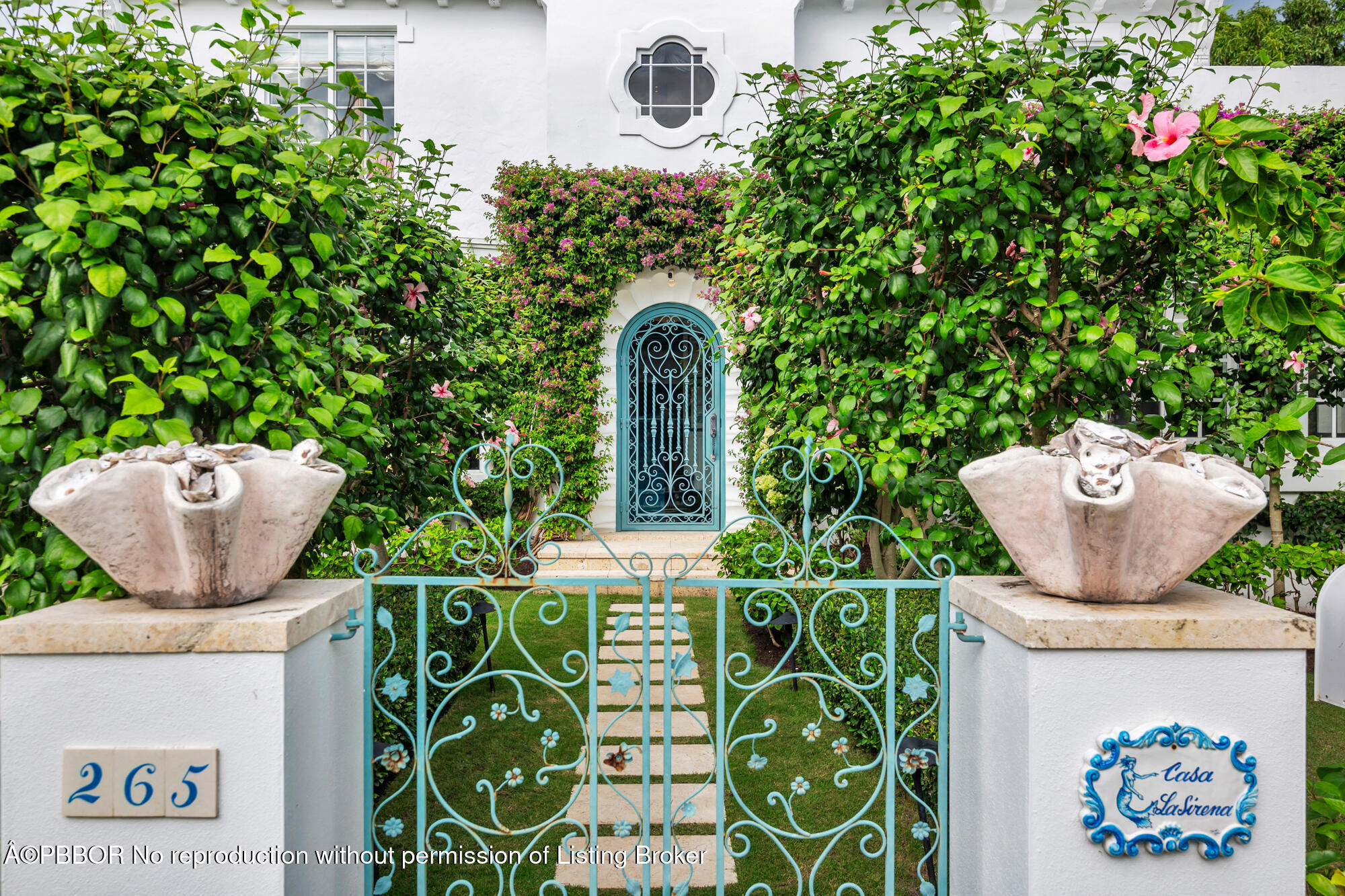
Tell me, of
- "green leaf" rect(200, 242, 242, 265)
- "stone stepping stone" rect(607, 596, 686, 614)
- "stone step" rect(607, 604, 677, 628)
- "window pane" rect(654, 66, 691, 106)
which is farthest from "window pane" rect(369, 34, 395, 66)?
"green leaf" rect(200, 242, 242, 265)

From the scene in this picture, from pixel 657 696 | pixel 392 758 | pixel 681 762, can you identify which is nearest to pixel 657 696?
pixel 657 696

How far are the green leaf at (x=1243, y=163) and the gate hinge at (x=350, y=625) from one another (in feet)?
4.00

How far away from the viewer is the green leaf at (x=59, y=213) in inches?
64.2

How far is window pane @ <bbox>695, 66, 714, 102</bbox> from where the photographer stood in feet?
27.5

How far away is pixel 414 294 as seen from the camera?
11.8 feet

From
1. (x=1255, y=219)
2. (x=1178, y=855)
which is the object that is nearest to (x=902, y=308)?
(x=1255, y=219)

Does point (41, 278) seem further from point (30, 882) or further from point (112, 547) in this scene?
point (30, 882)

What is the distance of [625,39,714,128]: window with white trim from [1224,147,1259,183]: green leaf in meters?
7.66

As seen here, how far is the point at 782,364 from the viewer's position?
3.04 m

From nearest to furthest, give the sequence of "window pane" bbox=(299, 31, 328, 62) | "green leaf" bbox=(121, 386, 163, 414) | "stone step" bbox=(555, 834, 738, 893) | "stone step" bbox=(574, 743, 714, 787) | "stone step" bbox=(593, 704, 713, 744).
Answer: "green leaf" bbox=(121, 386, 163, 414), "stone step" bbox=(555, 834, 738, 893), "stone step" bbox=(574, 743, 714, 787), "stone step" bbox=(593, 704, 713, 744), "window pane" bbox=(299, 31, 328, 62)

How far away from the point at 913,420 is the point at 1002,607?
95 cm

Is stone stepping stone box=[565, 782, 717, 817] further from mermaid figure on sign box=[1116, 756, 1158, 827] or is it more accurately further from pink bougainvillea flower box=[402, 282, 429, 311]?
pink bougainvillea flower box=[402, 282, 429, 311]

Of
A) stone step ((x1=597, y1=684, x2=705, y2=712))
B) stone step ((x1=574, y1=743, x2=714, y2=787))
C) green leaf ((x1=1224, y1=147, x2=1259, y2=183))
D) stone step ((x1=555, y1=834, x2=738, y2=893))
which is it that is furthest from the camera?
stone step ((x1=597, y1=684, x2=705, y2=712))

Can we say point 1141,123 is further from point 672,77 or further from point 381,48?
point 381,48
